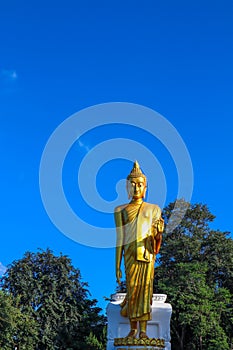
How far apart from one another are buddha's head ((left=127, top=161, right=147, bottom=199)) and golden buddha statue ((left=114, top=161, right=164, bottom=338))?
0.67 ft

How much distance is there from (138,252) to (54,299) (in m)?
11.3

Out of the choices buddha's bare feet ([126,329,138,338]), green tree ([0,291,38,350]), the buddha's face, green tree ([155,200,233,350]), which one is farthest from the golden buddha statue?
green tree ([0,291,38,350])

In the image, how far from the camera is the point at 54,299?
68.7 ft

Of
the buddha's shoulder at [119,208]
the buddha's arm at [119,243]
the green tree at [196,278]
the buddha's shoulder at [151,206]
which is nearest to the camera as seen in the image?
the buddha's arm at [119,243]

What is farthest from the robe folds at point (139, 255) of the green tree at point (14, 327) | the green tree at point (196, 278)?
the green tree at point (14, 327)

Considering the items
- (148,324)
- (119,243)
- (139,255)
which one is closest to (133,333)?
(148,324)

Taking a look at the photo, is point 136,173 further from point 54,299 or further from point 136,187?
point 54,299

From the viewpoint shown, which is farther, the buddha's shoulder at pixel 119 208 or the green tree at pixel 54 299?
the green tree at pixel 54 299

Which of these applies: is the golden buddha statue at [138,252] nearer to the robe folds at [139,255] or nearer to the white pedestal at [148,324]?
the robe folds at [139,255]

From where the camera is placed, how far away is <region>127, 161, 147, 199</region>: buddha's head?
11.2m

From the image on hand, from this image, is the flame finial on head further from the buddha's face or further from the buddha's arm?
the buddha's arm

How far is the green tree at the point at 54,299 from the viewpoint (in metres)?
20.4

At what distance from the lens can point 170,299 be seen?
1922 cm

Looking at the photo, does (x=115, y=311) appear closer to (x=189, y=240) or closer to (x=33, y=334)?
(x=33, y=334)
